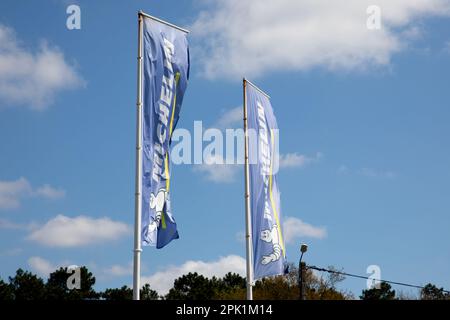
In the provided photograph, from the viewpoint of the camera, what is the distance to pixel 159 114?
17469mm

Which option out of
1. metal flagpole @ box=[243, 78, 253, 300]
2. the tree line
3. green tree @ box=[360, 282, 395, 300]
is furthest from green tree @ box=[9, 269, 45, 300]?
metal flagpole @ box=[243, 78, 253, 300]

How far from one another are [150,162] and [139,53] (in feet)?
9.79

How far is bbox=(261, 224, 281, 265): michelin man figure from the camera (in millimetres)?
21827

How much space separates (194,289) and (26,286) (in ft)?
70.3

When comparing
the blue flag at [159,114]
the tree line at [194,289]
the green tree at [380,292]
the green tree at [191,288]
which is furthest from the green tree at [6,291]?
the blue flag at [159,114]

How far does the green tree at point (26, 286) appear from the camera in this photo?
7712 centimetres

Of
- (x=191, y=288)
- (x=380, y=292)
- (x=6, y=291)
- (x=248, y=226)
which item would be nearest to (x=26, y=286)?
(x=6, y=291)

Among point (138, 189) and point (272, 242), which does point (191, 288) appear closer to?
point (272, 242)

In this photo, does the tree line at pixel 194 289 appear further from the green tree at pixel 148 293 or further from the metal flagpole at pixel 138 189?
the metal flagpole at pixel 138 189

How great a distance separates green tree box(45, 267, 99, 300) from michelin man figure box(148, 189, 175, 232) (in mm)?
64985

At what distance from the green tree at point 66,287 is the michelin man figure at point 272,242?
6090 centimetres
